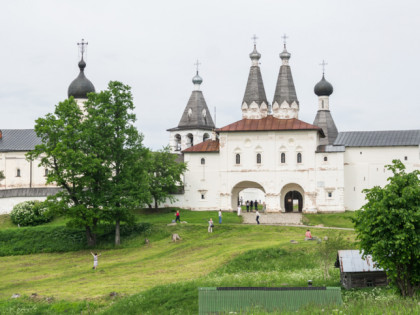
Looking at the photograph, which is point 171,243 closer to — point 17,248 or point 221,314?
point 17,248

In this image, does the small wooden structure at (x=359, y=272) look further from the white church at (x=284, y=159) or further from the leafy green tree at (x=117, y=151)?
the white church at (x=284, y=159)

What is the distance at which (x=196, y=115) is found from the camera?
68062 millimetres

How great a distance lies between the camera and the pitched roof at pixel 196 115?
223ft

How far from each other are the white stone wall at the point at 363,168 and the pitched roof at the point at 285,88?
605cm

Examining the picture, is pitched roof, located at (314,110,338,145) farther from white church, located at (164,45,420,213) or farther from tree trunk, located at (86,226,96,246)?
tree trunk, located at (86,226,96,246)

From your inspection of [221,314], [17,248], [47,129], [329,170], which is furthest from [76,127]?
[221,314]

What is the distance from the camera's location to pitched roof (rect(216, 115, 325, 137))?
169ft

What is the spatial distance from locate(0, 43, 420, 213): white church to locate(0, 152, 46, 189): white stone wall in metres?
3.04

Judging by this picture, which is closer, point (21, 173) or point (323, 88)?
point (323, 88)

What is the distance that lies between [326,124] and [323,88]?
3080mm

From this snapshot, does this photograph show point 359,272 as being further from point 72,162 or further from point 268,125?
point 268,125

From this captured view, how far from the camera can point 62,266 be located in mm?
37500

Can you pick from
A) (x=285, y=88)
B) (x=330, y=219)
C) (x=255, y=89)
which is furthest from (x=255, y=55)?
(x=330, y=219)

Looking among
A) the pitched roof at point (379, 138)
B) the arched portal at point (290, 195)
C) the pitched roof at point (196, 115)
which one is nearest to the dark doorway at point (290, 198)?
the arched portal at point (290, 195)
